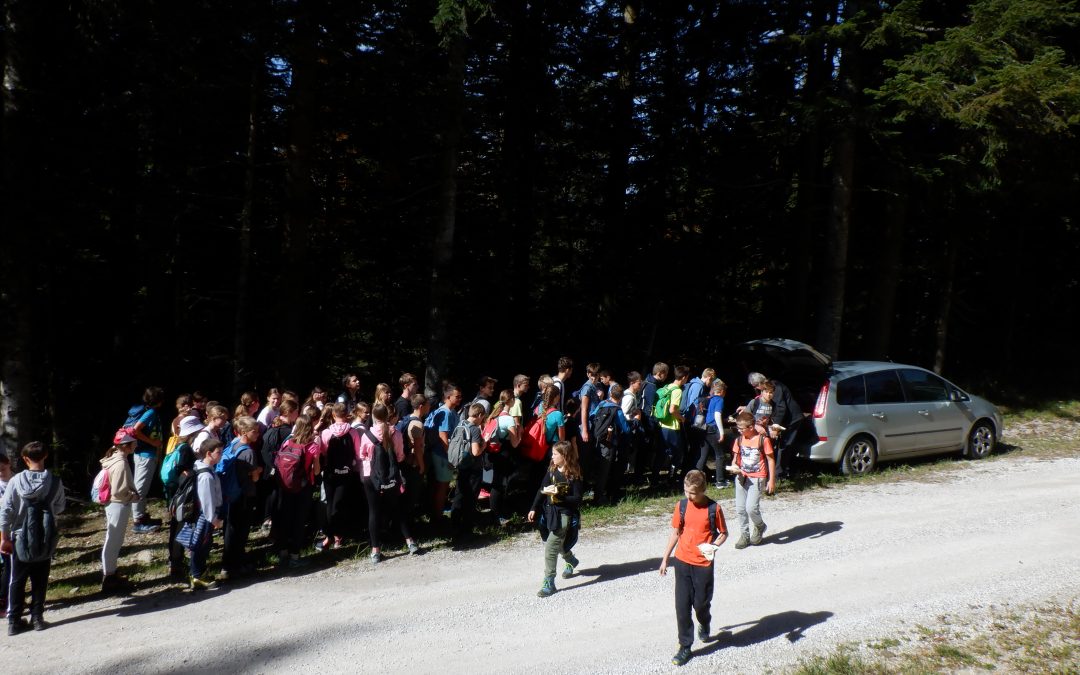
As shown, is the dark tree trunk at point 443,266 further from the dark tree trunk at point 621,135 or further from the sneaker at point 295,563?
the sneaker at point 295,563

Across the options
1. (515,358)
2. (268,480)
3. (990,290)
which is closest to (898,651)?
(268,480)

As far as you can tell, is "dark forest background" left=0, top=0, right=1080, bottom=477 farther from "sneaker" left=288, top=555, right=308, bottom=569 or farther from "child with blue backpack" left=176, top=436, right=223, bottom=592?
"sneaker" left=288, top=555, right=308, bottom=569

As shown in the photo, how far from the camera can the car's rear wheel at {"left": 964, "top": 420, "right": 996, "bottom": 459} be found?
12797 mm

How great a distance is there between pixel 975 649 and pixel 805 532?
Answer: 277 cm

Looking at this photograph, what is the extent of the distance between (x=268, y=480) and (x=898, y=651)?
687 centimetres

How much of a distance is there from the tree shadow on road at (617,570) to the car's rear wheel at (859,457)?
4687 millimetres

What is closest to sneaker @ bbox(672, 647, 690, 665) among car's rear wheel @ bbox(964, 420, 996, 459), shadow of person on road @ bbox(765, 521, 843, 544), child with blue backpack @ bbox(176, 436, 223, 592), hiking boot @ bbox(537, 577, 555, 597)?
hiking boot @ bbox(537, 577, 555, 597)

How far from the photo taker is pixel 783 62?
56.9ft

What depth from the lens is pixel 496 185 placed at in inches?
664

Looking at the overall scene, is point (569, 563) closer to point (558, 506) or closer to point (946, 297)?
point (558, 506)

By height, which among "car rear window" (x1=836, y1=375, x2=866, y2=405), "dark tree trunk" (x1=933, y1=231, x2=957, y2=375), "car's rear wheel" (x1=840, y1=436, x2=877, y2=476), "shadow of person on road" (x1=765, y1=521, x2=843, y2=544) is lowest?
"shadow of person on road" (x1=765, y1=521, x2=843, y2=544)

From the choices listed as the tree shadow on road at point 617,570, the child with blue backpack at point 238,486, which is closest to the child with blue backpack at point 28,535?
the child with blue backpack at point 238,486

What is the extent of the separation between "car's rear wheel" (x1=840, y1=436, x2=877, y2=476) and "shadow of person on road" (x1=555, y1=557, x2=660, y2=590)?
15.4 feet

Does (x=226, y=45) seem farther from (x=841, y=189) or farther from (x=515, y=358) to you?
(x=841, y=189)
